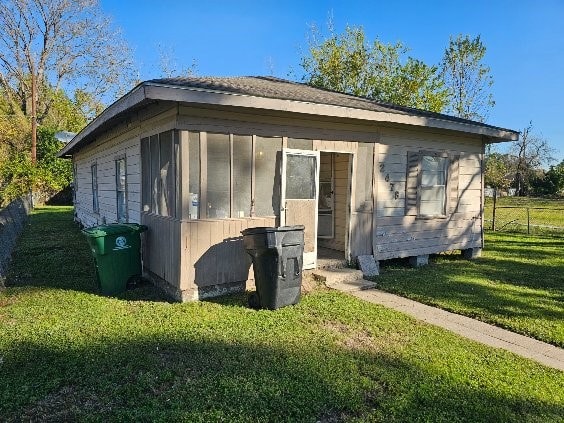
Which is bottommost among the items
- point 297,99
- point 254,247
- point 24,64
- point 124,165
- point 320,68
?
point 254,247

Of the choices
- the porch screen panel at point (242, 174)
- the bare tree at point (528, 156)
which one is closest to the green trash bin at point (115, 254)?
the porch screen panel at point (242, 174)

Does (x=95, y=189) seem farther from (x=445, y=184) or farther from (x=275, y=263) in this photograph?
(x=445, y=184)

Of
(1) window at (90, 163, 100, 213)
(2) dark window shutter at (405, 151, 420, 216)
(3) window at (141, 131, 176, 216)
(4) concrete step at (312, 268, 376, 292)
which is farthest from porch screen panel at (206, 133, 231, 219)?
(1) window at (90, 163, 100, 213)

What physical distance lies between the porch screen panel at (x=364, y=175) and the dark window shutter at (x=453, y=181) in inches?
89.7

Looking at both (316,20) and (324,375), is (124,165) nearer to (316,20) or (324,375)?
(324,375)

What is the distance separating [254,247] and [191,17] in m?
13.9

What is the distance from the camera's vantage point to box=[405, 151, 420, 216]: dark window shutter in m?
7.78

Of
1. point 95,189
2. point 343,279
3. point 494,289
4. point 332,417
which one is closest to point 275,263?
point 343,279

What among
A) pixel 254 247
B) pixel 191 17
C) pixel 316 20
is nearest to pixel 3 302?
pixel 254 247

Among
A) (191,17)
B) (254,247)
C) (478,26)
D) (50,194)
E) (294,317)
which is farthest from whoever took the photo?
(50,194)

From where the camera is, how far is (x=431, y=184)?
8.20m

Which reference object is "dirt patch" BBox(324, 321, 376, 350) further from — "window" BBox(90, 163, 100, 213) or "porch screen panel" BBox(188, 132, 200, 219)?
"window" BBox(90, 163, 100, 213)

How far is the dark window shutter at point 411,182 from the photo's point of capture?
7781 millimetres

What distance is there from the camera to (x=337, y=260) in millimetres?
7082
